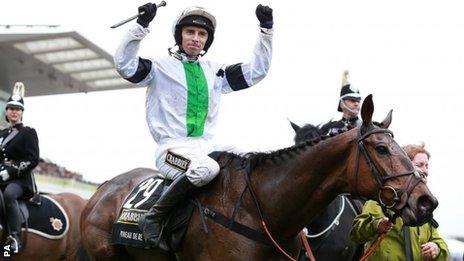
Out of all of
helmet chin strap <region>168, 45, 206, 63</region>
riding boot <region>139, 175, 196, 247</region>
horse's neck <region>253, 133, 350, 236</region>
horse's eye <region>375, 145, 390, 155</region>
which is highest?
helmet chin strap <region>168, 45, 206, 63</region>

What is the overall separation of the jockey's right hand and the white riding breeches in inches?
56.9

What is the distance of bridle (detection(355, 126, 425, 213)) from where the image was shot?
476 cm

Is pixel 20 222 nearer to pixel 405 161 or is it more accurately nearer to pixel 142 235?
pixel 142 235

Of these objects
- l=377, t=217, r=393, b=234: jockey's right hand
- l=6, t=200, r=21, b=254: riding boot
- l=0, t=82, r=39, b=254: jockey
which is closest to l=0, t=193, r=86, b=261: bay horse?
l=6, t=200, r=21, b=254: riding boot

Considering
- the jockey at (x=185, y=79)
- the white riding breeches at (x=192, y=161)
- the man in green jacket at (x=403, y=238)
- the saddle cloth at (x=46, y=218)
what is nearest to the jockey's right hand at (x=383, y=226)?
the man in green jacket at (x=403, y=238)

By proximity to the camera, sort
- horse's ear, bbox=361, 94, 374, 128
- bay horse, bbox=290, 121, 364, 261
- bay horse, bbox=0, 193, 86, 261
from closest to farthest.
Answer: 1. horse's ear, bbox=361, 94, 374, 128
2. bay horse, bbox=290, 121, 364, 261
3. bay horse, bbox=0, 193, 86, 261

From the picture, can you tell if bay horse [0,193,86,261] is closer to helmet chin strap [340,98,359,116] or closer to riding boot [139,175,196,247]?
helmet chin strap [340,98,359,116]

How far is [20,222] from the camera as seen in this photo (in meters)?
12.2

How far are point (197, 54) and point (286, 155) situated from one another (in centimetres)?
158

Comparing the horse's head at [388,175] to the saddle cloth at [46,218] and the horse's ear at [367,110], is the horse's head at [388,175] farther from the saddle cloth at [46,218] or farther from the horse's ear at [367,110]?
the saddle cloth at [46,218]

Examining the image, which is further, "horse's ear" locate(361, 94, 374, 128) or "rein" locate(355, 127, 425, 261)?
"horse's ear" locate(361, 94, 374, 128)

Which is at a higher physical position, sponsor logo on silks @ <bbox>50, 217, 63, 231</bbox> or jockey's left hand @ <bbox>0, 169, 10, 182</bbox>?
jockey's left hand @ <bbox>0, 169, 10, 182</bbox>

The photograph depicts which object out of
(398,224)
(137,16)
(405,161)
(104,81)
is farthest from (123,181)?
(104,81)

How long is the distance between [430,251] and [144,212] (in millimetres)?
2607
